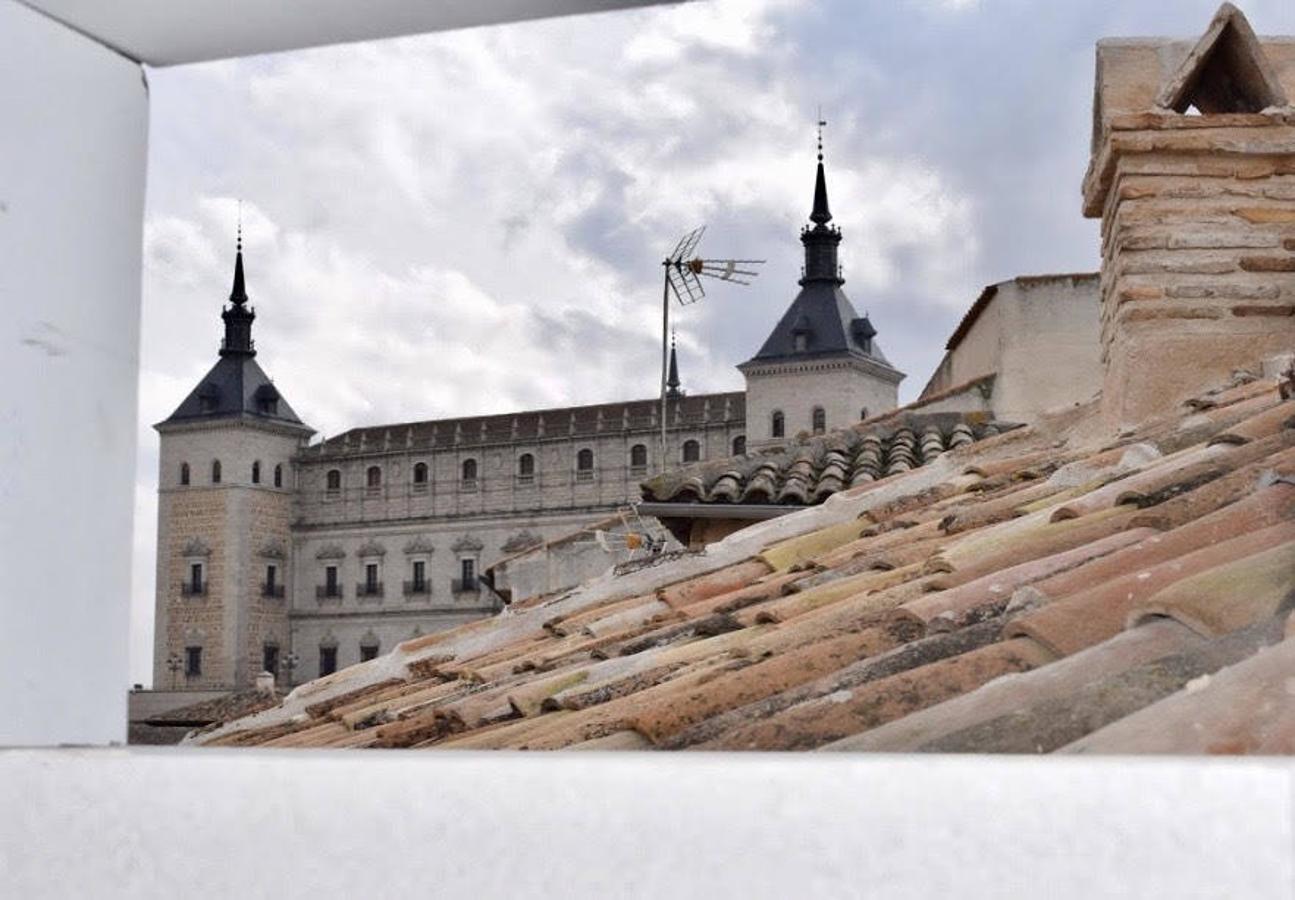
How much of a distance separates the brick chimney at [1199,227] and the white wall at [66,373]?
1790 millimetres

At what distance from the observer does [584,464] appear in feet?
98.5

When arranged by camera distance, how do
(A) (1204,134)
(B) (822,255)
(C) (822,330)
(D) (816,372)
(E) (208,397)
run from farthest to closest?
(E) (208,397) < (C) (822,330) < (D) (816,372) < (B) (822,255) < (A) (1204,134)

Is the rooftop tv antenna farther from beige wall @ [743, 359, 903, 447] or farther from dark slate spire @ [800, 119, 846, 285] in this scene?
beige wall @ [743, 359, 903, 447]

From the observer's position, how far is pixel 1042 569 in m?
1.73

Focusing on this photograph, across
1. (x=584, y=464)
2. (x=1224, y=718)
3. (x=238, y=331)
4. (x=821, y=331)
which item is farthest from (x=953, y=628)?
(x=584, y=464)

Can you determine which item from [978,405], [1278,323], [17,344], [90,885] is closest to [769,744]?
[90,885]

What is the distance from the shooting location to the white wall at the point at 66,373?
57.6 inches

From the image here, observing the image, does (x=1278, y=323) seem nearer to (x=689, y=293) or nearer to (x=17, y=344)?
(x=17, y=344)

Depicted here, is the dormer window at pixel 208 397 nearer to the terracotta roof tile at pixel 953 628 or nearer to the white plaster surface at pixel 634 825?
the terracotta roof tile at pixel 953 628

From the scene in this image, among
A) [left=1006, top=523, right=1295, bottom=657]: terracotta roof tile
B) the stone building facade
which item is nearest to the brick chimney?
[left=1006, top=523, right=1295, bottom=657]: terracotta roof tile

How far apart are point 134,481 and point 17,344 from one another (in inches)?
7.0

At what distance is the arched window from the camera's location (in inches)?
1177

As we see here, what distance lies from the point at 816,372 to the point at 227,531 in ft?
40.3

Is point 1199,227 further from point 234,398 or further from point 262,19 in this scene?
point 234,398
